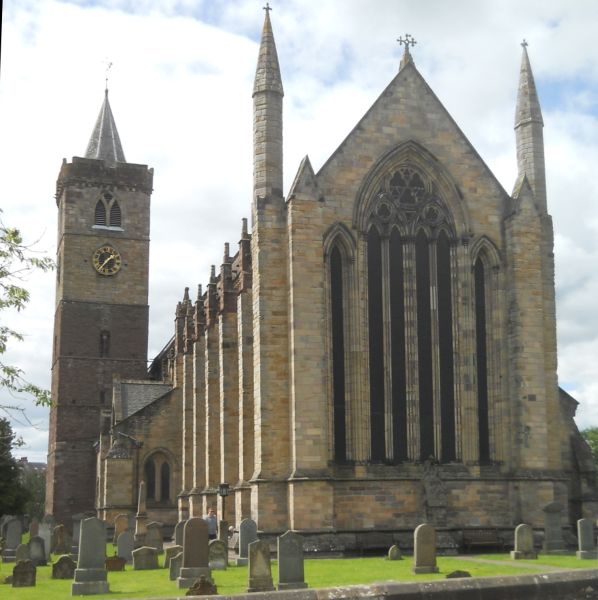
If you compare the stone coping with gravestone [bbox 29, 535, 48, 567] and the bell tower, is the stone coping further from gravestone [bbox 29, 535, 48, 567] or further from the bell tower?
the bell tower

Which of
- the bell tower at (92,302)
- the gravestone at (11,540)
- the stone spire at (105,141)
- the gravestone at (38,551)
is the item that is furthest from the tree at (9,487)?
the gravestone at (38,551)

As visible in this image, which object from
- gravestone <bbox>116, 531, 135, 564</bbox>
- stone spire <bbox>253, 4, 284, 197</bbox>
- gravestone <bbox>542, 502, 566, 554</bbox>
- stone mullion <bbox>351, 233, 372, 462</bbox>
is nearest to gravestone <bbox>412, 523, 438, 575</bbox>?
stone mullion <bbox>351, 233, 372, 462</bbox>

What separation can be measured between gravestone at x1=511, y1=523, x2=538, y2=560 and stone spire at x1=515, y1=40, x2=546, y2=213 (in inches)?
442

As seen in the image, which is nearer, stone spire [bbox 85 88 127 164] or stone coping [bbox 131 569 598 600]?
stone coping [bbox 131 569 598 600]

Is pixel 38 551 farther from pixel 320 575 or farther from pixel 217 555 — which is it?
pixel 320 575

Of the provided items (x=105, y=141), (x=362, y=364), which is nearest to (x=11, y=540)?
(x=362, y=364)

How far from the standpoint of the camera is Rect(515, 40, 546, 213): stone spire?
98.0 feet

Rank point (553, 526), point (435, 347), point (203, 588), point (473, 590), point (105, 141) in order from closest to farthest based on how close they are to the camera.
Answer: point (473, 590), point (203, 588), point (553, 526), point (435, 347), point (105, 141)

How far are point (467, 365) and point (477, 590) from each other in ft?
67.6

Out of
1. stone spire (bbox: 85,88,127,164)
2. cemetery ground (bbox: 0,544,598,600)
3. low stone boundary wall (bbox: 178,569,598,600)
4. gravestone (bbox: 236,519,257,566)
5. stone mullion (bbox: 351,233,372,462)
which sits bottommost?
cemetery ground (bbox: 0,544,598,600)

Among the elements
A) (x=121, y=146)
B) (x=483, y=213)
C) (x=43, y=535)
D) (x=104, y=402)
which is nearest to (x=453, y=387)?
(x=483, y=213)

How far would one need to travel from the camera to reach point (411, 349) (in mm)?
27953

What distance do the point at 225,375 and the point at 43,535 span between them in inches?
328

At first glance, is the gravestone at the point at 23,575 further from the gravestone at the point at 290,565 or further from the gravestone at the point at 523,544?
the gravestone at the point at 523,544
